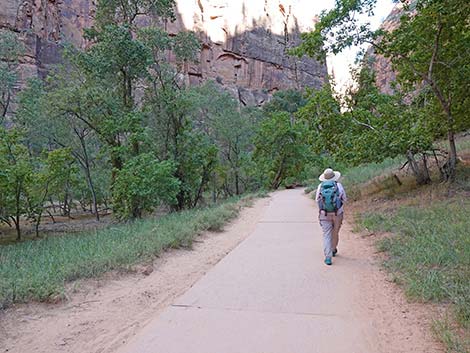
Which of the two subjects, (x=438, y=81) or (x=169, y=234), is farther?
(x=438, y=81)

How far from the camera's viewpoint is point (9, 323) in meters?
3.76

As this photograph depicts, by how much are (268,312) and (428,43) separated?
11482mm

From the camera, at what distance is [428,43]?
11.3 metres

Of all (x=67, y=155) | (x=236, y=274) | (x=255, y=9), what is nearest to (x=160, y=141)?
(x=67, y=155)

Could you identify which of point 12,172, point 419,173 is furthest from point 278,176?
point 12,172

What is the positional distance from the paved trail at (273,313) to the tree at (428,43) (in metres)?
7.59

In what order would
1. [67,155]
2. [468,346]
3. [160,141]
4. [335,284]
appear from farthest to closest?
[160,141], [67,155], [335,284], [468,346]

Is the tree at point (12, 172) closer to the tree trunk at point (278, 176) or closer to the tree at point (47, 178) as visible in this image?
the tree at point (47, 178)

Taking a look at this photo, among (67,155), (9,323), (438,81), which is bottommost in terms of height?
(9,323)

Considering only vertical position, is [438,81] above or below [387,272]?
above

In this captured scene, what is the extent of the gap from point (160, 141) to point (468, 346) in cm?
1837

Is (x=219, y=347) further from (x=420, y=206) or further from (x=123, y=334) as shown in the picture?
(x=420, y=206)

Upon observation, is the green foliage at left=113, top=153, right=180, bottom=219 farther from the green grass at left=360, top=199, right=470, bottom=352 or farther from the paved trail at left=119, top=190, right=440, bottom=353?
the green grass at left=360, top=199, right=470, bottom=352

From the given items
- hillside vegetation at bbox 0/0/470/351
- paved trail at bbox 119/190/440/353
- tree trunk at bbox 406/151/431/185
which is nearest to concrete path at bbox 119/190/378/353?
paved trail at bbox 119/190/440/353
